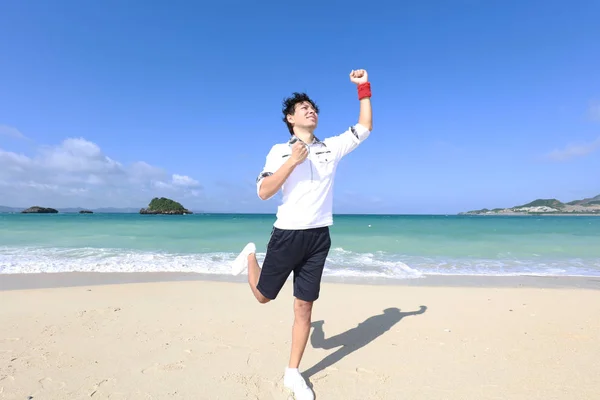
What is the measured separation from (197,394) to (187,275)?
5.65 metres

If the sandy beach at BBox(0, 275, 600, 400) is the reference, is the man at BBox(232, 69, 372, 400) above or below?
above

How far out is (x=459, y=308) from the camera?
15.7 feet

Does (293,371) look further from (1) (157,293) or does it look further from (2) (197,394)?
(1) (157,293)

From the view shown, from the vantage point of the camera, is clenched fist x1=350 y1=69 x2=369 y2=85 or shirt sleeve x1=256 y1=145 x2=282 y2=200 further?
clenched fist x1=350 y1=69 x2=369 y2=85

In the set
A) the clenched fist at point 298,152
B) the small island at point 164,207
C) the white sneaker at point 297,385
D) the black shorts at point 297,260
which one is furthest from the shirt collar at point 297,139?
the small island at point 164,207

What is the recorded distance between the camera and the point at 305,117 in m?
2.38

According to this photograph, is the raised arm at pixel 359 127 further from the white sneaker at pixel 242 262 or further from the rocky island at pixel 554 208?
the rocky island at pixel 554 208

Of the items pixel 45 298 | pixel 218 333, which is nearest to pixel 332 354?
pixel 218 333

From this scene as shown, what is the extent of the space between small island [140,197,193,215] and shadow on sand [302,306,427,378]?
11306 cm

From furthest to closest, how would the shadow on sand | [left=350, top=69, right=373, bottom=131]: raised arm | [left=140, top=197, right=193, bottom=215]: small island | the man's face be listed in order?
[left=140, top=197, right=193, bottom=215]: small island, the shadow on sand, [left=350, top=69, right=373, bottom=131]: raised arm, the man's face

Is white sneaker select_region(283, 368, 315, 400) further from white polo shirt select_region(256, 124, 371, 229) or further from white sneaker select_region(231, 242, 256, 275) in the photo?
white polo shirt select_region(256, 124, 371, 229)

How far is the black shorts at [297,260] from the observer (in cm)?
238

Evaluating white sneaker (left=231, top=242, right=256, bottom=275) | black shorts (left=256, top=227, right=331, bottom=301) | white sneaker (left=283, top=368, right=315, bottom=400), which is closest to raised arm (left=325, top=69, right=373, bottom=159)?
black shorts (left=256, top=227, right=331, bottom=301)

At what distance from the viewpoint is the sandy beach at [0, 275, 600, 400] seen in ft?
8.33
